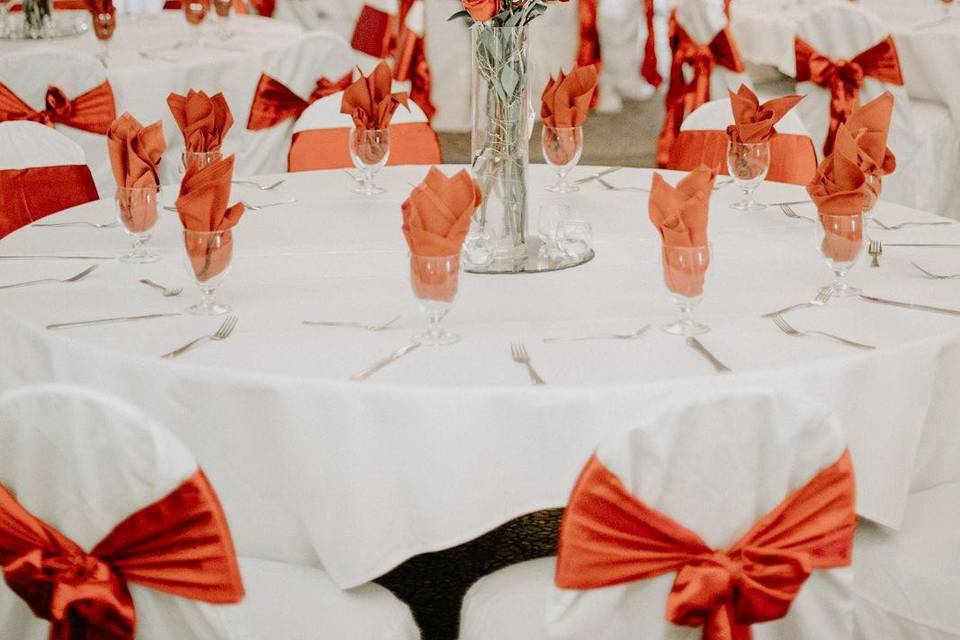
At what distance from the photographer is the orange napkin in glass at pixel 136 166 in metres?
2.16

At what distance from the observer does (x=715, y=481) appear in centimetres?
144

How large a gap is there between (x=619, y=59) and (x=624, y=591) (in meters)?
6.15

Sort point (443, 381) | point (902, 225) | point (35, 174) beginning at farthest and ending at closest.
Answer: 1. point (35, 174)
2. point (902, 225)
3. point (443, 381)

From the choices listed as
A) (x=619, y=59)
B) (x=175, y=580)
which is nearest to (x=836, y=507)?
(x=175, y=580)

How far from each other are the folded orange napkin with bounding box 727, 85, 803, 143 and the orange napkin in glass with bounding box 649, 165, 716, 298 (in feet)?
2.24

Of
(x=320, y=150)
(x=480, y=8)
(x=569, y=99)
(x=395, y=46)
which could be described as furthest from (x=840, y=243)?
(x=395, y=46)

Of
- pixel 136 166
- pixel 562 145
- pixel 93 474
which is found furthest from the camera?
pixel 562 145

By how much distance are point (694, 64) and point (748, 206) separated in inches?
106

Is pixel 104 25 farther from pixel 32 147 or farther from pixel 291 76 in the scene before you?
pixel 32 147

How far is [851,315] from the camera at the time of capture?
6.21 ft

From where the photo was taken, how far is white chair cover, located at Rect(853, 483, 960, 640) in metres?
1.69

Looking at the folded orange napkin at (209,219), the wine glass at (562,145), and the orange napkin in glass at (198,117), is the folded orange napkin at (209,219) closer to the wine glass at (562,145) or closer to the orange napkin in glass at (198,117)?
the orange napkin in glass at (198,117)

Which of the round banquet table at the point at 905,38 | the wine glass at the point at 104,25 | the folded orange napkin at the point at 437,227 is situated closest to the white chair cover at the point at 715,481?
the folded orange napkin at the point at 437,227

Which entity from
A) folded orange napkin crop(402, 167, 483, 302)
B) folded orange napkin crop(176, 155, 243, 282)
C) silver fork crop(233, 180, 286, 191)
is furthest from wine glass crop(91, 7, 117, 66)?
folded orange napkin crop(402, 167, 483, 302)
